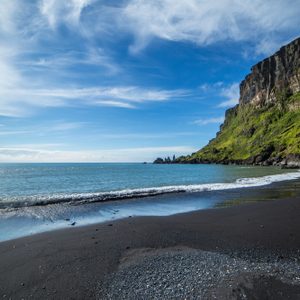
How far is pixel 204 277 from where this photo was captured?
870 cm

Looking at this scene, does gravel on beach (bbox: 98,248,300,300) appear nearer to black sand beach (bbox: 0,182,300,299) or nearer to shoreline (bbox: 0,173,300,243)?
black sand beach (bbox: 0,182,300,299)

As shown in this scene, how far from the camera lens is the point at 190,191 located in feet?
119

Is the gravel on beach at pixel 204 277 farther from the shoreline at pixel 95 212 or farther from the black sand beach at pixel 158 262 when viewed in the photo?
the shoreline at pixel 95 212

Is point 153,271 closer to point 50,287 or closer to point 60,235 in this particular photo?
point 50,287

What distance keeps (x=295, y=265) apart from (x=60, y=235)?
11.2 metres

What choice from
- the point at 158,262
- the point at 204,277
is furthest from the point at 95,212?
the point at 204,277

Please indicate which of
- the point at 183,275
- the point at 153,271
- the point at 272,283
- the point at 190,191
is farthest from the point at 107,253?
the point at 190,191

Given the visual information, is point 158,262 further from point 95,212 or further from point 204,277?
point 95,212

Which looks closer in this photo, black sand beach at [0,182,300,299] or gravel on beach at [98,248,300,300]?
gravel on beach at [98,248,300,300]

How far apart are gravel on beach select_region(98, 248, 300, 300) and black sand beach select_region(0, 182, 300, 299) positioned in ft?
0.09

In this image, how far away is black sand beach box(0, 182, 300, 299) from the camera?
8133 millimetres

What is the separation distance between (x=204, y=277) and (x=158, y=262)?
2061 mm

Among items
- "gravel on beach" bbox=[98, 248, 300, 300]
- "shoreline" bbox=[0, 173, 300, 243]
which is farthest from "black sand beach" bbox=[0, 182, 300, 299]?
"shoreline" bbox=[0, 173, 300, 243]

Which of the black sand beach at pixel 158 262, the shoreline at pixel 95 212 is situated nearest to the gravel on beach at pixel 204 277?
the black sand beach at pixel 158 262
